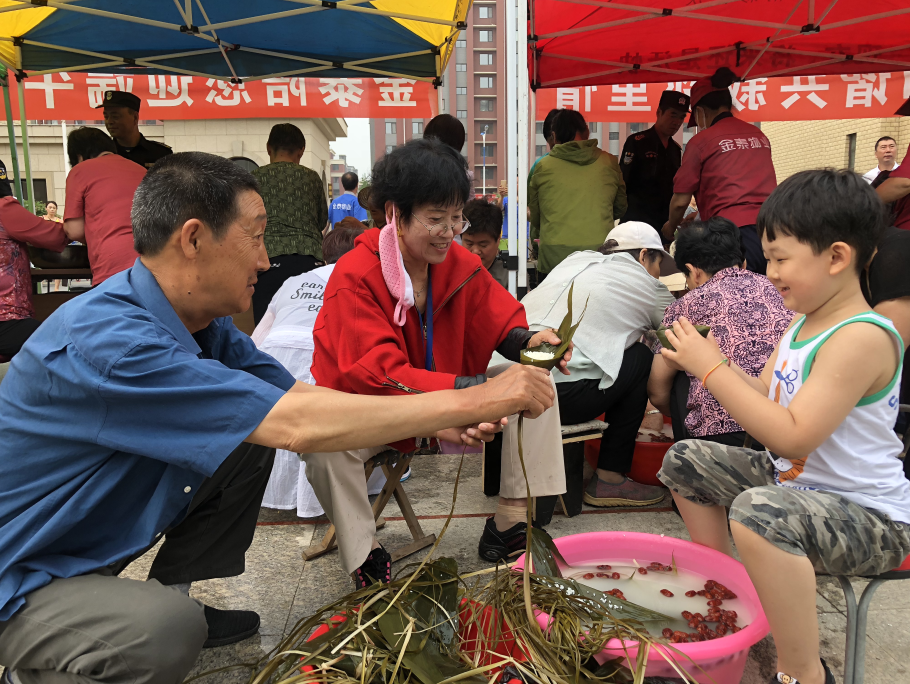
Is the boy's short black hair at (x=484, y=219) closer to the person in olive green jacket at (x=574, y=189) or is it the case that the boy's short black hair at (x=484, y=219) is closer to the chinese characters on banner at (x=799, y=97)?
the person in olive green jacket at (x=574, y=189)

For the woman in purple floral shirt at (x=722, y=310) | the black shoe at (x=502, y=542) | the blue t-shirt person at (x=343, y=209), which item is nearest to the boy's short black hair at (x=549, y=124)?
the woman in purple floral shirt at (x=722, y=310)

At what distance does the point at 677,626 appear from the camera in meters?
1.77

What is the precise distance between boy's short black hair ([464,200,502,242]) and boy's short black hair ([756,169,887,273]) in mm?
2534

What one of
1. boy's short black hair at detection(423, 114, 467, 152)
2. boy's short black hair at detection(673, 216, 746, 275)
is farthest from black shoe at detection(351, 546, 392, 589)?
boy's short black hair at detection(423, 114, 467, 152)

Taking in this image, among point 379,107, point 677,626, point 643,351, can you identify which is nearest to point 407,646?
point 677,626

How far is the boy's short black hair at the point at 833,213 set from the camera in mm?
1521

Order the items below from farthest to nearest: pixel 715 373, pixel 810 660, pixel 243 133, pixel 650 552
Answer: pixel 243 133 → pixel 650 552 → pixel 715 373 → pixel 810 660

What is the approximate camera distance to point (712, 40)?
5348 mm

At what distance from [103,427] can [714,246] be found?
2.25 metres

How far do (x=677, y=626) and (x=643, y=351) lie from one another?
4.52 feet

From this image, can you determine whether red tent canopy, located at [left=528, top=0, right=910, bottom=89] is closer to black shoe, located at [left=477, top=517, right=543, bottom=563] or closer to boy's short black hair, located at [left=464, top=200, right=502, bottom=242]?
boy's short black hair, located at [left=464, top=200, right=502, bottom=242]

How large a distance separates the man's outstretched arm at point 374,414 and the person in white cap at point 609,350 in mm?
1235

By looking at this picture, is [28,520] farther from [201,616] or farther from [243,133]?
[243,133]

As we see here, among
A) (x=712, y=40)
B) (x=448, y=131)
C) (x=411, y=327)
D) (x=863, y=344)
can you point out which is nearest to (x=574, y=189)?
(x=448, y=131)
